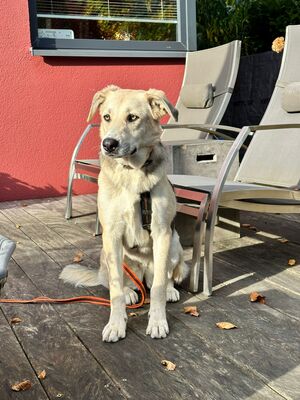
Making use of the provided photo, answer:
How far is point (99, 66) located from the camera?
6.05m

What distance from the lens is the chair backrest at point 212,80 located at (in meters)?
4.92

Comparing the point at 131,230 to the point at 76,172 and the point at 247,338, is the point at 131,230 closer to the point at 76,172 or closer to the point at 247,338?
the point at 247,338

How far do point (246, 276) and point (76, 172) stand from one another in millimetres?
2221

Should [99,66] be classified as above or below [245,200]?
above

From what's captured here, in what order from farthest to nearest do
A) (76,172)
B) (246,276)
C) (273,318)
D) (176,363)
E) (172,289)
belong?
(76,172) < (246,276) < (172,289) < (273,318) < (176,363)

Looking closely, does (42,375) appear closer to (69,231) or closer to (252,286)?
(252,286)

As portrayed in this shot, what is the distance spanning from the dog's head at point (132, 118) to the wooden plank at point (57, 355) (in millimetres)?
846

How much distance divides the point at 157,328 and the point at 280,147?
2.14m

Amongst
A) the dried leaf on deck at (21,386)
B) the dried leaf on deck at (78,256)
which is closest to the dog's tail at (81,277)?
the dried leaf on deck at (78,256)

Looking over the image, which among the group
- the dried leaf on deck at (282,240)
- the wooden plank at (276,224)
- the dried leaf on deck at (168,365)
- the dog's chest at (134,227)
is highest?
the dog's chest at (134,227)

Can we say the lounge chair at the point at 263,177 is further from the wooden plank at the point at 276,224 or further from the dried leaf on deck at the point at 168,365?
the dried leaf on deck at the point at 168,365

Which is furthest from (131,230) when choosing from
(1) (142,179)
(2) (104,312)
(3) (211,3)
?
(3) (211,3)

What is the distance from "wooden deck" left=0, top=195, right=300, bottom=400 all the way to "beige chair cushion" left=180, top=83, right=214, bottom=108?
6.50 ft

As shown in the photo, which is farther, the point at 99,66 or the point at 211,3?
the point at 211,3
